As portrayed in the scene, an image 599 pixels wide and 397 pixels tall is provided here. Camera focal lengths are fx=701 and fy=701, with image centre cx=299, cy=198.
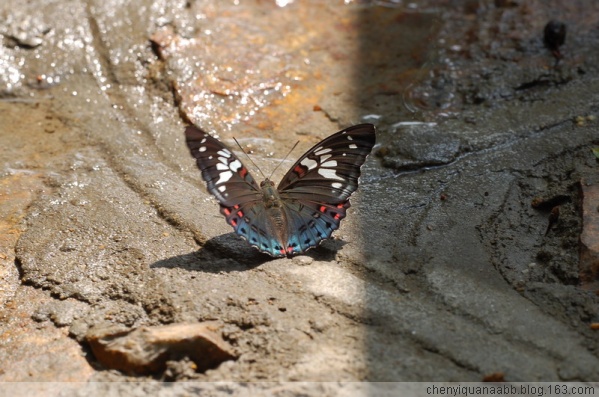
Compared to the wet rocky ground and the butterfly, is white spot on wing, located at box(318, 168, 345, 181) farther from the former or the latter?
the wet rocky ground

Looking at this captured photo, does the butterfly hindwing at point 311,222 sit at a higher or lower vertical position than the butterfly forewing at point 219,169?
lower

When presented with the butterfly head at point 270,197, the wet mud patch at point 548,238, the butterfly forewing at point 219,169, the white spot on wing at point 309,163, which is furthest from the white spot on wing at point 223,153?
the wet mud patch at point 548,238

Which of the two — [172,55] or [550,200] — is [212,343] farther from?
[172,55]

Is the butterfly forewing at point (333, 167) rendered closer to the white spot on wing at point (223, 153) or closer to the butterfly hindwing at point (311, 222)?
the butterfly hindwing at point (311, 222)

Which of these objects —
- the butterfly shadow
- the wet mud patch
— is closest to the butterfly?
the butterfly shadow

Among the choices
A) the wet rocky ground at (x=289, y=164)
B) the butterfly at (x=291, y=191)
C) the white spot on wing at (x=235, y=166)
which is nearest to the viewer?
the wet rocky ground at (x=289, y=164)

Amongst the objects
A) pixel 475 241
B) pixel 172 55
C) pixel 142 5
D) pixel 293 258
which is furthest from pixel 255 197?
pixel 142 5

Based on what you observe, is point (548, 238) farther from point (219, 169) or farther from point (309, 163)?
point (219, 169)

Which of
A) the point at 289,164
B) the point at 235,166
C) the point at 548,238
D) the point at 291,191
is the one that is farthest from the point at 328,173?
the point at 548,238
